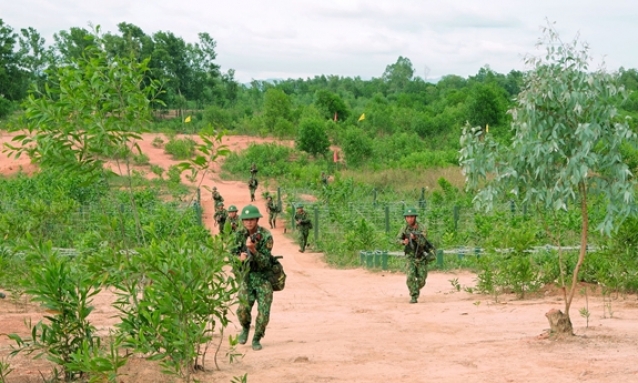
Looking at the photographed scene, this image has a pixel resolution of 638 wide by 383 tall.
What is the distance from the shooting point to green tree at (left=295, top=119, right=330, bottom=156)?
1529 inches

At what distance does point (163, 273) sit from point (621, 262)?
25.2 feet

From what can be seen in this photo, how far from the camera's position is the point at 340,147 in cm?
4166

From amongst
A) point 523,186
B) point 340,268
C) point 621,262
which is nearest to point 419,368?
point 523,186

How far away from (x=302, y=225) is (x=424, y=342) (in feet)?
38.3

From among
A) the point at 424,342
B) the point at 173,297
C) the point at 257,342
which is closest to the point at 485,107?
the point at 424,342

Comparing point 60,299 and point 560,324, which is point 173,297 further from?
point 560,324

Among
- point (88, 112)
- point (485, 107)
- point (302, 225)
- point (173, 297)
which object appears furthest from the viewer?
point (485, 107)

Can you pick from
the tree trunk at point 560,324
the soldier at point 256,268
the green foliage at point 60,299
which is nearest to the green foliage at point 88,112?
the green foliage at point 60,299

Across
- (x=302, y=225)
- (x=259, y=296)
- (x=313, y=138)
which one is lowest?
(x=302, y=225)

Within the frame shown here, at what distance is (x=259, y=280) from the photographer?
9047mm

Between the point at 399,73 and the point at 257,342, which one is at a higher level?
the point at 399,73

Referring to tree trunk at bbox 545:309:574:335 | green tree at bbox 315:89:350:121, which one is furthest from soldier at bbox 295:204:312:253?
green tree at bbox 315:89:350:121

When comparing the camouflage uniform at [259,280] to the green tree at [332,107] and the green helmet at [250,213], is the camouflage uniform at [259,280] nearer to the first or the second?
the green helmet at [250,213]

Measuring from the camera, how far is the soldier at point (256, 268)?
8.94 m
